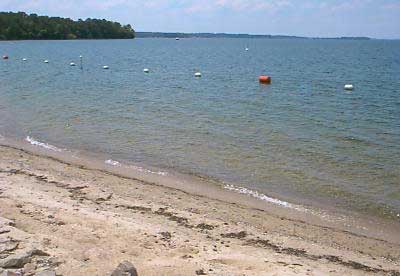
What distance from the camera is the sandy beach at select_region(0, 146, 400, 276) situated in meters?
7.48

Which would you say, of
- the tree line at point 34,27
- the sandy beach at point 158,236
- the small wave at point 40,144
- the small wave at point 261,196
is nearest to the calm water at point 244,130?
the small wave at point 261,196

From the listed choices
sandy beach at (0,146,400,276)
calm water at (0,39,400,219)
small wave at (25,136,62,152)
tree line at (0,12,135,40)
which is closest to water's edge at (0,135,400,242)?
small wave at (25,136,62,152)

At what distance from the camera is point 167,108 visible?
27.6 m

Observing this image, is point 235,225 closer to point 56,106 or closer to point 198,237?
point 198,237

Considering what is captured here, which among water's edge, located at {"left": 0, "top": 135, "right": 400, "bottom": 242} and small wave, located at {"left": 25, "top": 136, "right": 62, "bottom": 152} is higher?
small wave, located at {"left": 25, "top": 136, "right": 62, "bottom": 152}

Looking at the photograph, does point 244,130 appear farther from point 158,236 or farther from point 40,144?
point 158,236

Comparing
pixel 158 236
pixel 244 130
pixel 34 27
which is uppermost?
pixel 34 27

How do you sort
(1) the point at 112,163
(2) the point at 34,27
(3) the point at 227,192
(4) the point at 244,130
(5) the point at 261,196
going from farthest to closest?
1. (2) the point at 34,27
2. (4) the point at 244,130
3. (1) the point at 112,163
4. (3) the point at 227,192
5. (5) the point at 261,196

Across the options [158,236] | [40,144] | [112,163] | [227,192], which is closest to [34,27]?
[40,144]

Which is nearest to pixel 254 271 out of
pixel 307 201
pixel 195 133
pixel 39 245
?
pixel 39 245

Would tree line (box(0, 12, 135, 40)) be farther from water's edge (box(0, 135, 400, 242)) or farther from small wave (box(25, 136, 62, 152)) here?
water's edge (box(0, 135, 400, 242))

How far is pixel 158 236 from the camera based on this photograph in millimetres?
8898

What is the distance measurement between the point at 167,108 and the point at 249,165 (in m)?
12.6

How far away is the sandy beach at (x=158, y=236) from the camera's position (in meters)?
7.48
